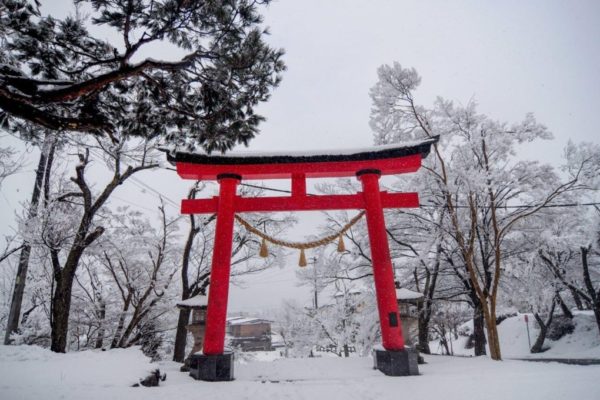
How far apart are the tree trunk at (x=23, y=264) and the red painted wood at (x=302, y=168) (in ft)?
11.5

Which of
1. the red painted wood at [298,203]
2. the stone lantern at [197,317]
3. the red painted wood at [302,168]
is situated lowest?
the stone lantern at [197,317]

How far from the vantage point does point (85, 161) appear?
812 cm

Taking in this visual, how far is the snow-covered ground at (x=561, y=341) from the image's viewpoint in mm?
15820

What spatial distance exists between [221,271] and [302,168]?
302cm

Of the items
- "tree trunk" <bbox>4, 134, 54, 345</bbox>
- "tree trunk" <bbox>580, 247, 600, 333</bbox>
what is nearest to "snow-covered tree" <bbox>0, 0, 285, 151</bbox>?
"tree trunk" <bbox>4, 134, 54, 345</bbox>

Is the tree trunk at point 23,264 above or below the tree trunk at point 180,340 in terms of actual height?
above

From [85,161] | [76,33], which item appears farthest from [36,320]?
[76,33]

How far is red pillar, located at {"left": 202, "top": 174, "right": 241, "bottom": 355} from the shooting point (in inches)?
240

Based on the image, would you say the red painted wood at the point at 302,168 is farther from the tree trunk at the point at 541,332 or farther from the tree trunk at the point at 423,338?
the tree trunk at the point at 541,332

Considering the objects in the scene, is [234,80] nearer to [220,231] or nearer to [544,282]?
[220,231]

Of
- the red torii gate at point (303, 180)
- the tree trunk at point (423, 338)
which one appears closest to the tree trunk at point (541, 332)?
the tree trunk at point (423, 338)

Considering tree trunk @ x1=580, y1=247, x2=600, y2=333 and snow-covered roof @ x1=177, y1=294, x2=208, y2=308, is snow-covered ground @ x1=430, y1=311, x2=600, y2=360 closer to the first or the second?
tree trunk @ x1=580, y1=247, x2=600, y2=333

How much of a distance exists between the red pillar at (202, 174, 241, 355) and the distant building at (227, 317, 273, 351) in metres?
38.4

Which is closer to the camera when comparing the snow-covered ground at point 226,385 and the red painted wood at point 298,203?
the snow-covered ground at point 226,385
